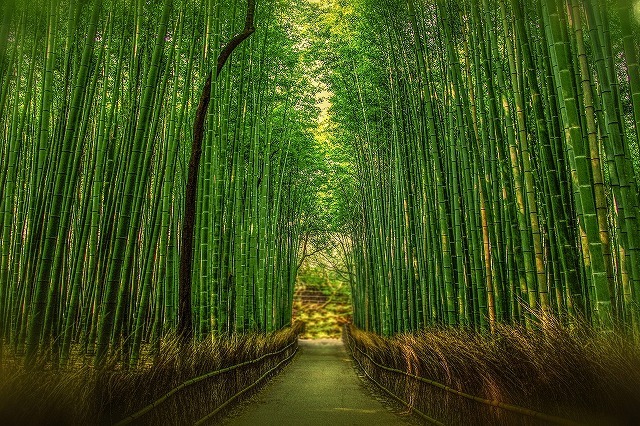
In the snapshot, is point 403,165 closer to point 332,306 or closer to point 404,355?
point 404,355

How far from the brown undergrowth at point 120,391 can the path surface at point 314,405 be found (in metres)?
0.45

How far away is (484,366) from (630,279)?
91cm

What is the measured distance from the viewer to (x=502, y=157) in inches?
153

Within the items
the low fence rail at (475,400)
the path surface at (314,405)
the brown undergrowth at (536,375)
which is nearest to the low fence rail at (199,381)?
the path surface at (314,405)

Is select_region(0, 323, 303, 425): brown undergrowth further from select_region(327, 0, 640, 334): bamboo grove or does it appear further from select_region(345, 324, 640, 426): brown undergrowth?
select_region(327, 0, 640, 334): bamboo grove

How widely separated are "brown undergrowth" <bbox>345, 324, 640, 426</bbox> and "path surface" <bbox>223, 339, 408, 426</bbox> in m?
0.75

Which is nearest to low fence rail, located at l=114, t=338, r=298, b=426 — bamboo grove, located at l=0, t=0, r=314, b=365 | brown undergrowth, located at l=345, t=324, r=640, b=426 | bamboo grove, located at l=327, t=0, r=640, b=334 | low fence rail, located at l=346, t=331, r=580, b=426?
bamboo grove, located at l=0, t=0, r=314, b=365

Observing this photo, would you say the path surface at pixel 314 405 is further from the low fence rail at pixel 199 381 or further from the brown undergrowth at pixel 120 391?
the brown undergrowth at pixel 120 391

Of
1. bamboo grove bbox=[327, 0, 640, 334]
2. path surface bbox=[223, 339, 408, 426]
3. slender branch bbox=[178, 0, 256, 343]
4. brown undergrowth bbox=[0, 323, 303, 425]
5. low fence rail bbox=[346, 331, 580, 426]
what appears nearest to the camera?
brown undergrowth bbox=[0, 323, 303, 425]

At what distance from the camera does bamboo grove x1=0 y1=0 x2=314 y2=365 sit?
2947 mm

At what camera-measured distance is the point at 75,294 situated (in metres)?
3.37

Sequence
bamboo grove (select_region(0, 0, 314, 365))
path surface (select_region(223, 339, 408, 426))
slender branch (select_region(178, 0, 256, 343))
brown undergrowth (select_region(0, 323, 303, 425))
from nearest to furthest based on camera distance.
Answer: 1. brown undergrowth (select_region(0, 323, 303, 425))
2. bamboo grove (select_region(0, 0, 314, 365))
3. path surface (select_region(223, 339, 408, 426))
4. slender branch (select_region(178, 0, 256, 343))

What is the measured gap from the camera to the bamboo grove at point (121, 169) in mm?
2947

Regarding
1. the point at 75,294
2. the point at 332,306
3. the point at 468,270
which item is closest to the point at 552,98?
the point at 468,270
